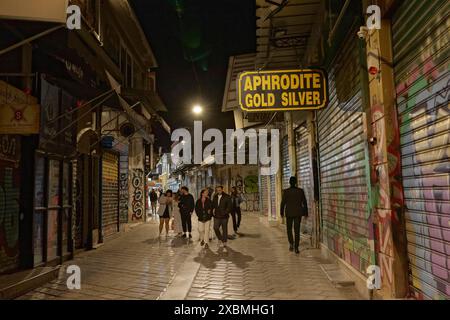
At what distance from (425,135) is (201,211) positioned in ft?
25.8

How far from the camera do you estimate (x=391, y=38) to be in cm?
516

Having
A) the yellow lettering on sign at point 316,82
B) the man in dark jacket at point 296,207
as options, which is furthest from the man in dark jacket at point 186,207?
the yellow lettering on sign at point 316,82

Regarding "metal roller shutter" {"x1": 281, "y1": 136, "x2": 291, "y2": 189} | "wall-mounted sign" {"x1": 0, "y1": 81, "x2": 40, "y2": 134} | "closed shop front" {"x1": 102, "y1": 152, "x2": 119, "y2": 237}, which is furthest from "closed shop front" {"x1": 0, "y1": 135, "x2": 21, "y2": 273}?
"metal roller shutter" {"x1": 281, "y1": 136, "x2": 291, "y2": 189}

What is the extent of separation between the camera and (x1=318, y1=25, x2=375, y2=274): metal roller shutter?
20.6 feet

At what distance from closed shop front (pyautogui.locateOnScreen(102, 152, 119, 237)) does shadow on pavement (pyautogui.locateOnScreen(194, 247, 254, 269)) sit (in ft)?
16.6

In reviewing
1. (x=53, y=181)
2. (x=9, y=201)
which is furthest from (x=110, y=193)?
(x=9, y=201)

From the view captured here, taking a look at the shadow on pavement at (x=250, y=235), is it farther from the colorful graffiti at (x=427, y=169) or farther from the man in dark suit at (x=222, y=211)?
the colorful graffiti at (x=427, y=169)

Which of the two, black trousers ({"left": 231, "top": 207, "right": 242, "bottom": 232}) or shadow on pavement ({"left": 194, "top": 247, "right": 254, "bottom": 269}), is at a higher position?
black trousers ({"left": 231, "top": 207, "right": 242, "bottom": 232})

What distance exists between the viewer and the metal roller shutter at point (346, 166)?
628cm

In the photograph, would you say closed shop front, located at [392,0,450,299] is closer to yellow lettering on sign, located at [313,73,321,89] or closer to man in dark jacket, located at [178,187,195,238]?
yellow lettering on sign, located at [313,73,321,89]

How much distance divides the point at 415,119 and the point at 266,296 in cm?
343

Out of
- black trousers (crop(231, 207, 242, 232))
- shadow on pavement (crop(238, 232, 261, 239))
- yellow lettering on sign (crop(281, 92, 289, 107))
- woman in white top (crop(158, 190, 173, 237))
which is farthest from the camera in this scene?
black trousers (crop(231, 207, 242, 232))
